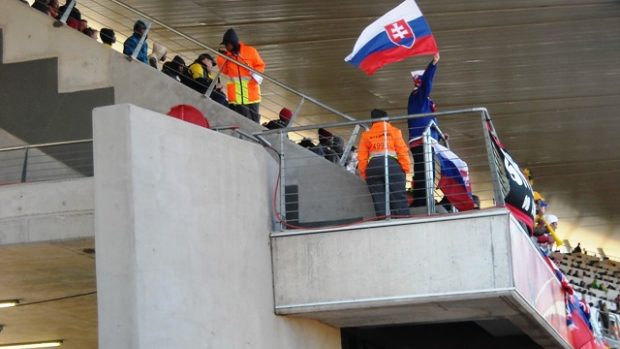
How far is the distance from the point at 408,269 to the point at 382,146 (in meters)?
1.71

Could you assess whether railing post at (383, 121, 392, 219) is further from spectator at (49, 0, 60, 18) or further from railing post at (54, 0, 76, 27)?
spectator at (49, 0, 60, 18)

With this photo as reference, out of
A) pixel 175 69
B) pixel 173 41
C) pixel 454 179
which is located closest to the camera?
pixel 454 179

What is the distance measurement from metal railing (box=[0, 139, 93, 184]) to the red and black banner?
4988 mm

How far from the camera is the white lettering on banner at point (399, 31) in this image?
14.5 m

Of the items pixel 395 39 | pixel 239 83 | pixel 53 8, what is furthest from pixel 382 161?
pixel 53 8

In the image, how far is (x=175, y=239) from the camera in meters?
12.1

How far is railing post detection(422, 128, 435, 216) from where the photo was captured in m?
13.9

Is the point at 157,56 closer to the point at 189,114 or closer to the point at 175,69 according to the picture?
the point at 175,69

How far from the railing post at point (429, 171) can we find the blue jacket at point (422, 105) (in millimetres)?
498

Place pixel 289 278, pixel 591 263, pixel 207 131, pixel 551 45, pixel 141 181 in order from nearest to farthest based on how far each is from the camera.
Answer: pixel 141 181, pixel 207 131, pixel 289 278, pixel 551 45, pixel 591 263

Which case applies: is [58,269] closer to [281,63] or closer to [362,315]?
[362,315]

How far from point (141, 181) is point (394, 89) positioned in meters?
16.9

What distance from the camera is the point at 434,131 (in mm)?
14852

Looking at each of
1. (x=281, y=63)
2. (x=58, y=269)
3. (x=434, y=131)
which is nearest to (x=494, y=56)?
(x=281, y=63)
